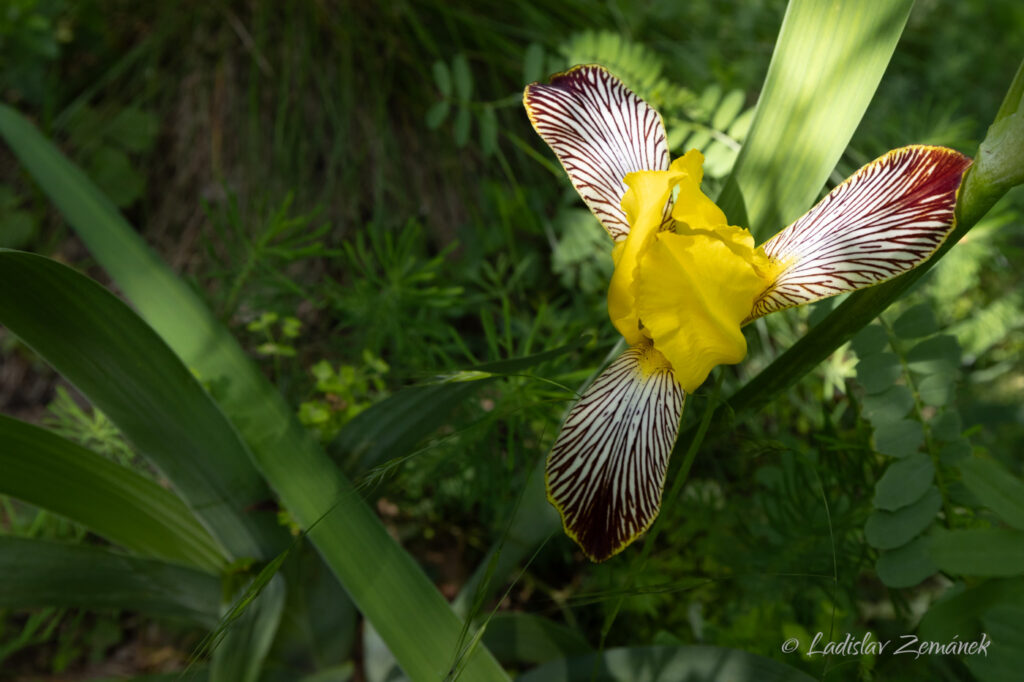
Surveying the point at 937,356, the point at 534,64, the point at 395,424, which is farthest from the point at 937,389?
the point at 534,64

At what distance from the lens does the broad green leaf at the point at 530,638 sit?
69 cm

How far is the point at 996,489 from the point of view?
0.45 m

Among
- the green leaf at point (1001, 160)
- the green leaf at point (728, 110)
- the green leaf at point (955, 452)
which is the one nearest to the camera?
the green leaf at point (1001, 160)

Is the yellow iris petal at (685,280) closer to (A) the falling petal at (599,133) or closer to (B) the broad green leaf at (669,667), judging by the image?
(A) the falling petal at (599,133)

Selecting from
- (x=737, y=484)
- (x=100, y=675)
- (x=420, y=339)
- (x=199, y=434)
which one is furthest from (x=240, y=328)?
(x=737, y=484)

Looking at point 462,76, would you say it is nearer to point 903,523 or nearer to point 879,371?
point 879,371

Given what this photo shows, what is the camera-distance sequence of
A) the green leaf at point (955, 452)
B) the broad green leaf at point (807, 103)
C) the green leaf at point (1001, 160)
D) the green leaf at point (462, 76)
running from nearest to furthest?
the green leaf at point (1001, 160), the broad green leaf at point (807, 103), the green leaf at point (955, 452), the green leaf at point (462, 76)

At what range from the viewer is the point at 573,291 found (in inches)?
41.3

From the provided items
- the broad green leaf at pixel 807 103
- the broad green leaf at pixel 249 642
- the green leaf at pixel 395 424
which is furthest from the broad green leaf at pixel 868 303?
the broad green leaf at pixel 249 642

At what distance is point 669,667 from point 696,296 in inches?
12.9

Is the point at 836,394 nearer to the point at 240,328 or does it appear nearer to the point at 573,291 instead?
the point at 573,291

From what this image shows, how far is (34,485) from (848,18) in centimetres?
71

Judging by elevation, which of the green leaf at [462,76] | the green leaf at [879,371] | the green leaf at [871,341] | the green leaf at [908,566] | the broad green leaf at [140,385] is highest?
the green leaf at [462,76]

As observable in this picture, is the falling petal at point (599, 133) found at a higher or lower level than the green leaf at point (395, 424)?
higher
